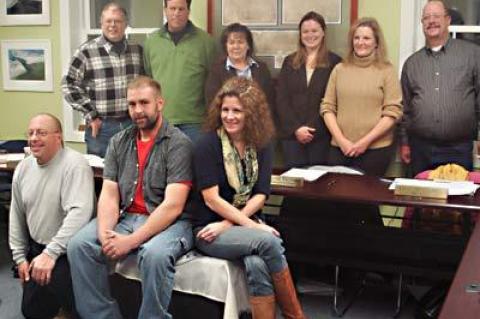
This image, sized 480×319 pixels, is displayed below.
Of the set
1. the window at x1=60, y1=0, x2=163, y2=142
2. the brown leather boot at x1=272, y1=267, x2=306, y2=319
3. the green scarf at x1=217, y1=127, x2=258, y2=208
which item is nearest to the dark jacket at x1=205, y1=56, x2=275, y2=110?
the window at x1=60, y1=0, x2=163, y2=142

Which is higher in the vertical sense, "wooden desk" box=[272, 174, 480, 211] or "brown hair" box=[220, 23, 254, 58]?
"brown hair" box=[220, 23, 254, 58]

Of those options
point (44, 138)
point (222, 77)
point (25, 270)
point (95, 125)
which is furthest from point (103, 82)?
point (25, 270)

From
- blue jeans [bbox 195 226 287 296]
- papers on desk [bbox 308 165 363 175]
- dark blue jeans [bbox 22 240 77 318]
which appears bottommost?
dark blue jeans [bbox 22 240 77 318]

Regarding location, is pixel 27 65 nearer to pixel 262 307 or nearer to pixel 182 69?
pixel 182 69

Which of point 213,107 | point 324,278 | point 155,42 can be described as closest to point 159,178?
point 213,107

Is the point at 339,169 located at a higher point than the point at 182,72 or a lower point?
lower

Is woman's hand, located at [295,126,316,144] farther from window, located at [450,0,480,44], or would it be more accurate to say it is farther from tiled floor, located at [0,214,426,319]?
window, located at [450,0,480,44]

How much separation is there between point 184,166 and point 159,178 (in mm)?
135

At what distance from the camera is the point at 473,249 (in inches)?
87.6

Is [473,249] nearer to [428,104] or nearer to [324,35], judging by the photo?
[428,104]

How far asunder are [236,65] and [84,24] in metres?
1.67

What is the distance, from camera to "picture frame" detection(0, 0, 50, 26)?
498 centimetres

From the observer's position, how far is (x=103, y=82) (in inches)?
164

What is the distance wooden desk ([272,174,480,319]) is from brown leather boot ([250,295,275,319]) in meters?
0.54
